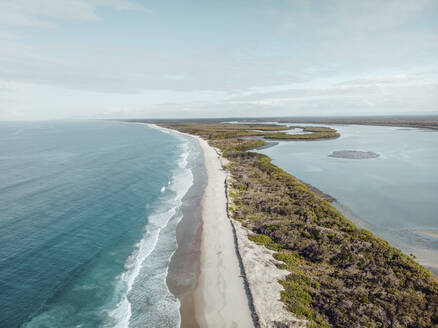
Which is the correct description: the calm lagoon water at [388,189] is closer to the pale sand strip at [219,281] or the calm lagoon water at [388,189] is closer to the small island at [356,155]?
the small island at [356,155]

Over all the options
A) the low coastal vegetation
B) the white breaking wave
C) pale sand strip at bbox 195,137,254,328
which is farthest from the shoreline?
the low coastal vegetation

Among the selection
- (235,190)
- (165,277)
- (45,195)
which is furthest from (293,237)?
(45,195)

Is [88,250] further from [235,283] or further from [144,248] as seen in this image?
[235,283]

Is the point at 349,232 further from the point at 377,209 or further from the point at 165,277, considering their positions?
the point at 165,277

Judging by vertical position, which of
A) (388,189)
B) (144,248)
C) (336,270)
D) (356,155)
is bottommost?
(144,248)

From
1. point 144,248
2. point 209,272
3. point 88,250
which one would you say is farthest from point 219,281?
point 88,250

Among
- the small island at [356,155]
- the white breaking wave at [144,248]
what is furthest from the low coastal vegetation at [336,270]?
the small island at [356,155]
